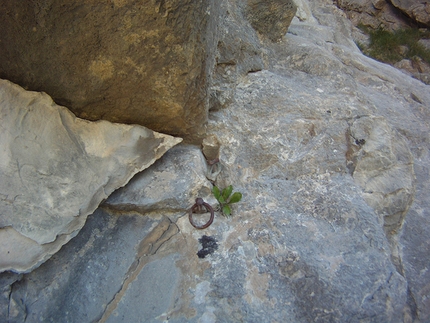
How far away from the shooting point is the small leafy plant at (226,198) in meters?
1.73

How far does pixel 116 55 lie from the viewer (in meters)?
1.57

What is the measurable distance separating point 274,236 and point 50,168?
1076 millimetres

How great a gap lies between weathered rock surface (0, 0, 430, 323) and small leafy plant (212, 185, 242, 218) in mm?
48

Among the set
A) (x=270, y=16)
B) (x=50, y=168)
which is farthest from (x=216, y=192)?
(x=270, y=16)

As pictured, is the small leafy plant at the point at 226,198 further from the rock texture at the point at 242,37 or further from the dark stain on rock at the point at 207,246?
the rock texture at the point at 242,37

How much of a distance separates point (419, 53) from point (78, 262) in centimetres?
654

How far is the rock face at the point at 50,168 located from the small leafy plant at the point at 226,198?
0.37m

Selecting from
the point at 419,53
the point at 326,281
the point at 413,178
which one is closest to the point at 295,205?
the point at 326,281

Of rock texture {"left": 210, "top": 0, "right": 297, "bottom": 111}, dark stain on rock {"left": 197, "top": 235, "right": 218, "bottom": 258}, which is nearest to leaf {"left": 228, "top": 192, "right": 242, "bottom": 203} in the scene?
dark stain on rock {"left": 197, "top": 235, "right": 218, "bottom": 258}

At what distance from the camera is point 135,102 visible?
1.74 metres

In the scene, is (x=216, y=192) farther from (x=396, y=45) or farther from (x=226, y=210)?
(x=396, y=45)

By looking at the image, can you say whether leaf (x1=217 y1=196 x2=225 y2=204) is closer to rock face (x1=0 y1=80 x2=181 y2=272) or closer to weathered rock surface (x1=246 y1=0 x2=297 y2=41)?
rock face (x1=0 y1=80 x2=181 y2=272)

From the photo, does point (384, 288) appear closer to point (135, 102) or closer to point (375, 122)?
point (375, 122)

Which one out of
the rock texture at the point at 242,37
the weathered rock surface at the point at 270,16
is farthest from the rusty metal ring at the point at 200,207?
the weathered rock surface at the point at 270,16
